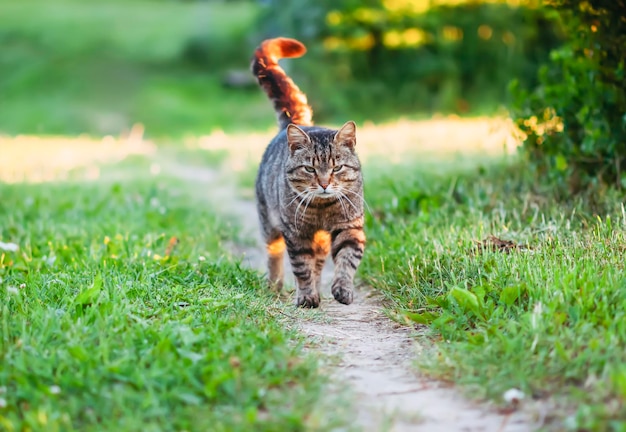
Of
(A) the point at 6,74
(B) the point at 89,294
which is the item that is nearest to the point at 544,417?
(B) the point at 89,294

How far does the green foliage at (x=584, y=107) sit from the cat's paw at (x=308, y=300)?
256 centimetres

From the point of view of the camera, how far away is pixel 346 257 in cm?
514

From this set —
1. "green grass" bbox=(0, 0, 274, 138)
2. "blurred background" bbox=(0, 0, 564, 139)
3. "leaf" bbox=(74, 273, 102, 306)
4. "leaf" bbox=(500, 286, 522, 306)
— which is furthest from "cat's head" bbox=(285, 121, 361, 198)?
"green grass" bbox=(0, 0, 274, 138)

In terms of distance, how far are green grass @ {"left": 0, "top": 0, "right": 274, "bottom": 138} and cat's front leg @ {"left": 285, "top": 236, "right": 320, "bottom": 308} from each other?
44.9 ft

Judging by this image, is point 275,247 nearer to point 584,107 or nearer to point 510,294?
point 510,294

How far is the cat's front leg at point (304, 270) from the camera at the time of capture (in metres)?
5.03

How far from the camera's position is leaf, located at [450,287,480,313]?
4.05 metres

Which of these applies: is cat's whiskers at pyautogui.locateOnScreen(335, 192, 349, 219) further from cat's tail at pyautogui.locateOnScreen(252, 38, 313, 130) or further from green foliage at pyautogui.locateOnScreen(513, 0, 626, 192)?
green foliage at pyautogui.locateOnScreen(513, 0, 626, 192)

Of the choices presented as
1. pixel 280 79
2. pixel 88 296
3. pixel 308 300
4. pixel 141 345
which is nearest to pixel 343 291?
pixel 308 300

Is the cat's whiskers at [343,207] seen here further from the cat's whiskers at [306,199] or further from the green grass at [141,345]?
the green grass at [141,345]

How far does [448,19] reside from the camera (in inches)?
778

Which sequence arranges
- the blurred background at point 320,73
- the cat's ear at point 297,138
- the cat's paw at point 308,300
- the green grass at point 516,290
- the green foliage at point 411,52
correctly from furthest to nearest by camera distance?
1. the blurred background at point 320,73
2. the green foliage at point 411,52
3. the cat's ear at point 297,138
4. the cat's paw at point 308,300
5. the green grass at point 516,290

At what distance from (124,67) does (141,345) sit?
75.6 feet

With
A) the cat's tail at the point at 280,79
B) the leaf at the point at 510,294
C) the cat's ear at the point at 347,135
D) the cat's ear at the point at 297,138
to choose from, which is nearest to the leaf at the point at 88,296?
the cat's ear at the point at 297,138
